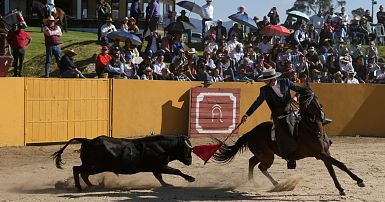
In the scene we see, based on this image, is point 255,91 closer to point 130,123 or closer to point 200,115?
point 200,115

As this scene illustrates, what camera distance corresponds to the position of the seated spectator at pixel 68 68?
55.8ft

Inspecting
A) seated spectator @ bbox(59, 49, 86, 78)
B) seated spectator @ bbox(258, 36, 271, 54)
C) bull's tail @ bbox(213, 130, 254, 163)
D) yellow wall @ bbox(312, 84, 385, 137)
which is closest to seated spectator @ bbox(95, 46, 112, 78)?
seated spectator @ bbox(59, 49, 86, 78)

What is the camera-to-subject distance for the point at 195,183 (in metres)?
11.5

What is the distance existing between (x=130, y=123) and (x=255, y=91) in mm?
3788

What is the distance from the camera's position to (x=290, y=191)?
10.6 m

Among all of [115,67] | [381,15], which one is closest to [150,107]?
[115,67]

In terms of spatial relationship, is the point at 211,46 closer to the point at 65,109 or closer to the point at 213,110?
the point at 213,110

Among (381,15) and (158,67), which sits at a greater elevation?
(381,15)

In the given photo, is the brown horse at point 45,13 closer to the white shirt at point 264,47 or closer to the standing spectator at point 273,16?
the white shirt at point 264,47

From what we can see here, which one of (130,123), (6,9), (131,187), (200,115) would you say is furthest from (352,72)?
(6,9)

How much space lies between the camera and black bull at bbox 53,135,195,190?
33.3 feet

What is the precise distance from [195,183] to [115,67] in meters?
7.36

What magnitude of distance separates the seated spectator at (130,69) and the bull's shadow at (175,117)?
1224 millimetres

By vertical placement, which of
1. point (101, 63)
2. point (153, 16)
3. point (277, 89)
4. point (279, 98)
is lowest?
point (279, 98)
